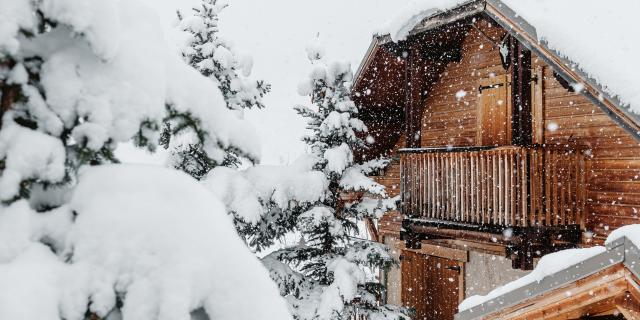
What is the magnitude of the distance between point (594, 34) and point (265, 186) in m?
6.29

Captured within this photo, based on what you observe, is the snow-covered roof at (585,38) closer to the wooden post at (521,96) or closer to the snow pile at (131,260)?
the wooden post at (521,96)

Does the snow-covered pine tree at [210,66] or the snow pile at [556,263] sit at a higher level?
the snow-covered pine tree at [210,66]

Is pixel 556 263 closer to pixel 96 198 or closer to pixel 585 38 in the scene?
pixel 96 198

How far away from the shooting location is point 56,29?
2338 mm

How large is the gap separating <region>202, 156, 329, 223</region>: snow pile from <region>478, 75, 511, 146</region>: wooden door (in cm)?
421

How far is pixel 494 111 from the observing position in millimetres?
11836

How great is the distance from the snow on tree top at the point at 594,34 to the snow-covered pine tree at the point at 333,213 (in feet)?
8.85

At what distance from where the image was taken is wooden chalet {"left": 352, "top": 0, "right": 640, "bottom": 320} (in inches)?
347

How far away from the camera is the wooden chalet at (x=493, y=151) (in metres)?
8.81

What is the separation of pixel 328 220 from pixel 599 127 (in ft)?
17.7

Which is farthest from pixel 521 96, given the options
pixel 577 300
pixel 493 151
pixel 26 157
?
pixel 26 157

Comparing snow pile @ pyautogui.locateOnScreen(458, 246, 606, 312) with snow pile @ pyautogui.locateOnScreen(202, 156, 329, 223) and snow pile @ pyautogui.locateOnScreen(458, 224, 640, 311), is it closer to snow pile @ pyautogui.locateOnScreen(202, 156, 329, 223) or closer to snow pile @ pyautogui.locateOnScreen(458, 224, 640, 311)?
snow pile @ pyautogui.locateOnScreen(458, 224, 640, 311)

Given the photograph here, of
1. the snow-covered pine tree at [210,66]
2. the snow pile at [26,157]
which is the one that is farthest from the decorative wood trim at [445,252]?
the snow pile at [26,157]

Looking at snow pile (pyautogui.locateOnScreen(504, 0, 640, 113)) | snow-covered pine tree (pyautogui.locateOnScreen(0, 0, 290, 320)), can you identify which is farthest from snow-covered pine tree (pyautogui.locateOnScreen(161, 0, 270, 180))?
snow-covered pine tree (pyautogui.locateOnScreen(0, 0, 290, 320))
